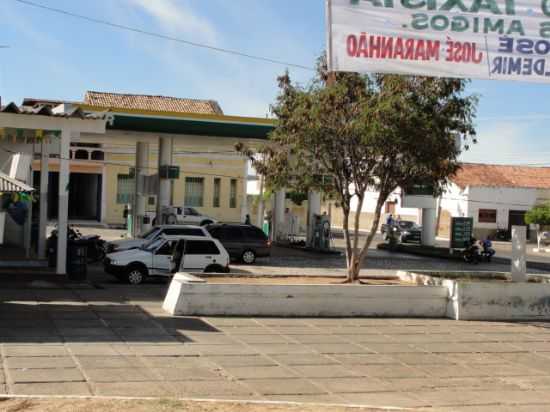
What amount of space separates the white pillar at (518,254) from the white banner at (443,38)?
22.7 ft

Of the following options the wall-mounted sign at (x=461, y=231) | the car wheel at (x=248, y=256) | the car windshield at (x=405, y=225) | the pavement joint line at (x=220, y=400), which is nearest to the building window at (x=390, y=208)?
the car windshield at (x=405, y=225)

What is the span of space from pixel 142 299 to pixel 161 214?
570 inches

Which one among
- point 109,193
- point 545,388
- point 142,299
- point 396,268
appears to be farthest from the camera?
point 109,193

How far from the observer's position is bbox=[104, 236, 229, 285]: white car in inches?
833

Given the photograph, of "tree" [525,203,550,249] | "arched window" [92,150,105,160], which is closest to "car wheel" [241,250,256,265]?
"arched window" [92,150,105,160]

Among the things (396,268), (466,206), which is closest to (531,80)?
(396,268)

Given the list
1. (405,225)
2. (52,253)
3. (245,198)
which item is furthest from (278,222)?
(52,253)

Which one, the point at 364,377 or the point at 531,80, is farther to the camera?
the point at 531,80

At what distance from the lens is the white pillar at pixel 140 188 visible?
34469 mm

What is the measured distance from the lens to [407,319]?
52.0 ft

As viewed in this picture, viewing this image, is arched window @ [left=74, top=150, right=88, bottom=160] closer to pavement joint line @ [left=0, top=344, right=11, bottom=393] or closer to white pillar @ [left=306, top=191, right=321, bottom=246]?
white pillar @ [left=306, top=191, right=321, bottom=246]

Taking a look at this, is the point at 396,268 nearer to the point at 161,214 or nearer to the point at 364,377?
the point at 161,214

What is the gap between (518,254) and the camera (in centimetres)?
1717

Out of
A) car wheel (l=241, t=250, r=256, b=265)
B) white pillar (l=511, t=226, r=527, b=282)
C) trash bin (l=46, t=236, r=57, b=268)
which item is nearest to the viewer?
white pillar (l=511, t=226, r=527, b=282)
